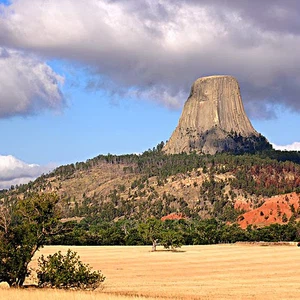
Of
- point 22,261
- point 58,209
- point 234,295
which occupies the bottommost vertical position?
point 234,295

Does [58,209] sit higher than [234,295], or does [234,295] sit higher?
[58,209]

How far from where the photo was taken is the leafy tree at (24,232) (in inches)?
1615

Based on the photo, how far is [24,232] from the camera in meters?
41.9

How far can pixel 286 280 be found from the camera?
194 feet

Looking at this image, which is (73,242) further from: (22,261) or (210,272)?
(22,261)

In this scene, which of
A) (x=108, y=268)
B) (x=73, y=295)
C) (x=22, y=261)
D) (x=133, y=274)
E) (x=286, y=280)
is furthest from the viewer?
(x=108, y=268)

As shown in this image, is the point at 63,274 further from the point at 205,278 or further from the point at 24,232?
the point at 205,278

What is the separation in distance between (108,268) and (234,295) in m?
39.1

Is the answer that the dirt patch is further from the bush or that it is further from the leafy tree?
the leafy tree

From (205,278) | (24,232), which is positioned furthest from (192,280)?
(24,232)

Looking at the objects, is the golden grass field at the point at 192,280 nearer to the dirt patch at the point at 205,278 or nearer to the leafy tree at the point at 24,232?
the dirt patch at the point at 205,278

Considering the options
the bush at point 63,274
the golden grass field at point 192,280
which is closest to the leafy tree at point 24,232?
the bush at point 63,274

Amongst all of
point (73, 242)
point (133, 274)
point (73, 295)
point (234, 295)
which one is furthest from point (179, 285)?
point (73, 242)

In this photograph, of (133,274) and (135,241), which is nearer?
(133,274)
